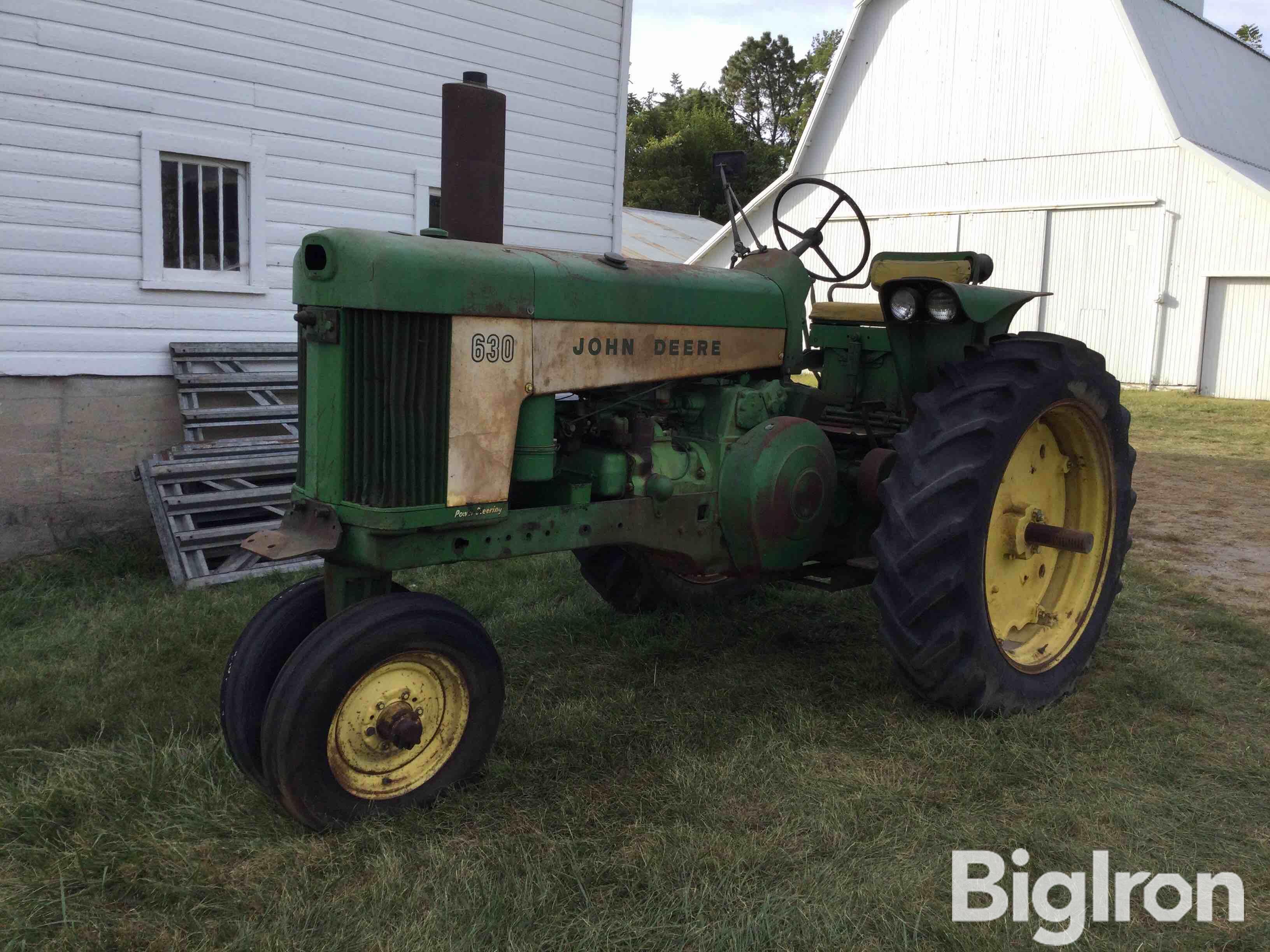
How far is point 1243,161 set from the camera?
58.1ft

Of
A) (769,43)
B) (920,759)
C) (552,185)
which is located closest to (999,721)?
(920,759)

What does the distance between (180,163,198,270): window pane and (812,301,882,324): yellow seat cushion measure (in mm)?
4500

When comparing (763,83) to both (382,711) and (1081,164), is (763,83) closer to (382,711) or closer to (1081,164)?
(1081,164)

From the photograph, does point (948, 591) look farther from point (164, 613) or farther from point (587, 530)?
point (164, 613)

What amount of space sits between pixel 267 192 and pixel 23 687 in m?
4.37

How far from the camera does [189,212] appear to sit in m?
7.05

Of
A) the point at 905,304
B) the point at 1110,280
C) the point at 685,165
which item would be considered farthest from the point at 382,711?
the point at 685,165

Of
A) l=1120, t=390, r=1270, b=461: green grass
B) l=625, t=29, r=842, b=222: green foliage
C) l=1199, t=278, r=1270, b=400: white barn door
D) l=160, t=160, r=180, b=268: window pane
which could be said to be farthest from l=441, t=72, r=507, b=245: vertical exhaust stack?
l=625, t=29, r=842, b=222: green foliage

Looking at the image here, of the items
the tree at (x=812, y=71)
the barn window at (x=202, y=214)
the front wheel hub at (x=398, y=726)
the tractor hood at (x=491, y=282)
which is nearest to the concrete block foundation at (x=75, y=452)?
the barn window at (x=202, y=214)

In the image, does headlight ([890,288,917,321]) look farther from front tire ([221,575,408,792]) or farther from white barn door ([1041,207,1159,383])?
white barn door ([1041,207,1159,383])

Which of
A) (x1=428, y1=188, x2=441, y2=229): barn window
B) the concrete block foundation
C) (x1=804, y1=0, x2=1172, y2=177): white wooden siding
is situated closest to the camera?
the concrete block foundation

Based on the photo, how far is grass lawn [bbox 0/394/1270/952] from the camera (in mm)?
2420

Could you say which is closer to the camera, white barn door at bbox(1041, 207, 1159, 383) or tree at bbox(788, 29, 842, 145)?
white barn door at bbox(1041, 207, 1159, 383)

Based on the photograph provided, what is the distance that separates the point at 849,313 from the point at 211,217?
467 cm
